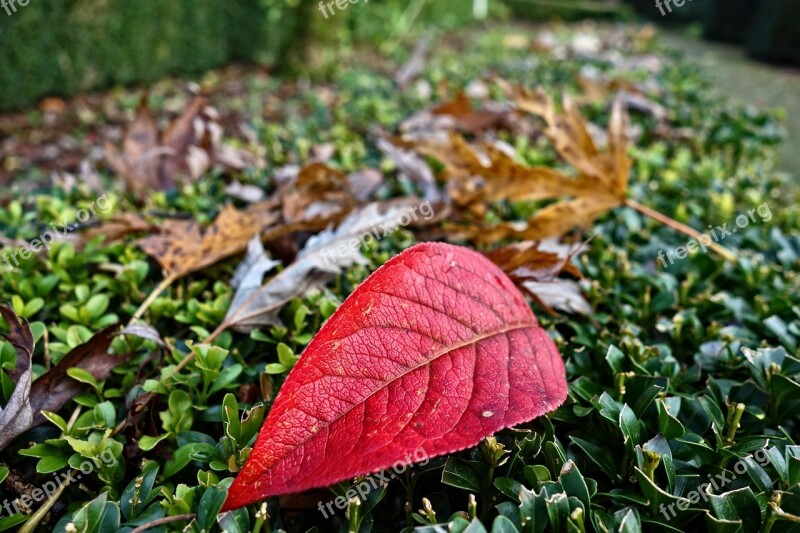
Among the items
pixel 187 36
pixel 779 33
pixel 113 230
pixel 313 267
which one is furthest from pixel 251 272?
pixel 779 33

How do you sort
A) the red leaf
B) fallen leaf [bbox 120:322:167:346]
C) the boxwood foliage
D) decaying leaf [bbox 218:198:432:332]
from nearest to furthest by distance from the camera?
the red leaf < the boxwood foliage < fallen leaf [bbox 120:322:167:346] < decaying leaf [bbox 218:198:432:332]

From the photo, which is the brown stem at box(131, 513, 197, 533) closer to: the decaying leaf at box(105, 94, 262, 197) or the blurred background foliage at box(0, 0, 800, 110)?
the decaying leaf at box(105, 94, 262, 197)

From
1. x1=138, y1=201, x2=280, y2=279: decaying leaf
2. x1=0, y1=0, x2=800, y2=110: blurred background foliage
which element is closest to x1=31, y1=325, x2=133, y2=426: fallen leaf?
x1=138, y1=201, x2=280, y2=279: decaying leaf

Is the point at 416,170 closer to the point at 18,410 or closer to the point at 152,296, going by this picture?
the point at 152,296

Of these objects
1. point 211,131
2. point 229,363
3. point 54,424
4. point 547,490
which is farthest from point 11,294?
point 547,490

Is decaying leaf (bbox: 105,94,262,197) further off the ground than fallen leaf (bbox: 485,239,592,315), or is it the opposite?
decaying leaf (bbox: 105,94,262,197)

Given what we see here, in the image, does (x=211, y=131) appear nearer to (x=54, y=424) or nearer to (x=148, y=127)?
(x=148, y=127)
